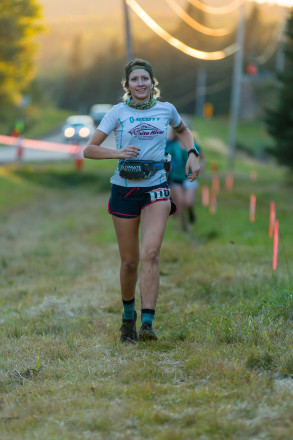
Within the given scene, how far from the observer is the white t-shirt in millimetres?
5676

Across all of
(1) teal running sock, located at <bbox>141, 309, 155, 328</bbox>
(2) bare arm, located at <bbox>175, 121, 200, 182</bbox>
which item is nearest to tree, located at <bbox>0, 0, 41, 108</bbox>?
(2) bare arm, located at <bbox>175, 121, 200, 182</bbox>

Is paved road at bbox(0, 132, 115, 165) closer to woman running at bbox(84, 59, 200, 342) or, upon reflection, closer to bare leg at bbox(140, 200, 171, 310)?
woman running at bbox(84, 59, 200, 342)

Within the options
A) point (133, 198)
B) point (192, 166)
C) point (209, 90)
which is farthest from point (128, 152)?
point (209, 90)

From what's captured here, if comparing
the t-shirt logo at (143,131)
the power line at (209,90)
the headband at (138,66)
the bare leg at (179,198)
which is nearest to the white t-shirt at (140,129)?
the t-shirt logo at (143,131)

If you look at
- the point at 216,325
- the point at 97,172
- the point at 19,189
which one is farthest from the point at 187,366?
the point at 97,172

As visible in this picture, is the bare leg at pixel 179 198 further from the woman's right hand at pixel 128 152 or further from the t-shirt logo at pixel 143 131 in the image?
the woman's right hand at pixel 128 152

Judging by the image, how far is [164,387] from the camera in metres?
4.54

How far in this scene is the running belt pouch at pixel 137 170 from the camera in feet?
18.5

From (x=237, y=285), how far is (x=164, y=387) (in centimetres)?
332

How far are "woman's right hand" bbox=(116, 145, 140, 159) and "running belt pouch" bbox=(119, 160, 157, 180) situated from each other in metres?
0.15

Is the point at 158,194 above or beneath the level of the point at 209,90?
beneath

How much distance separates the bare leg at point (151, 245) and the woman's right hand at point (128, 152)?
0.46m

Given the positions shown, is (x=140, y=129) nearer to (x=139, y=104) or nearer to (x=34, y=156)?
(x=139, y=104)

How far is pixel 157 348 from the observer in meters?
5.52
